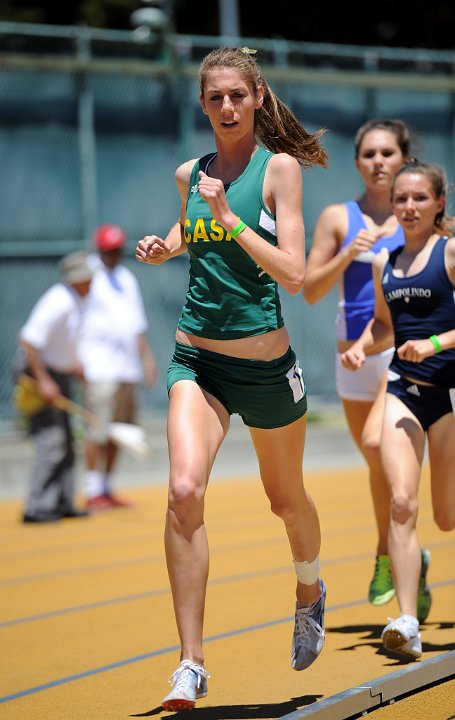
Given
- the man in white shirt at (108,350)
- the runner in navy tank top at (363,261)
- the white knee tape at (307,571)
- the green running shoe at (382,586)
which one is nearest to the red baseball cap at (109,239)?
the man in white shirt at (108,350)

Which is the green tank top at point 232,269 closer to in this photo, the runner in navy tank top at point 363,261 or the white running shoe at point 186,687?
the white running shoe at point 186,687

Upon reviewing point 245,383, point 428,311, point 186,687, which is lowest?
point 186,687

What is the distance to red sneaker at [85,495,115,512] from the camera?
12297mm

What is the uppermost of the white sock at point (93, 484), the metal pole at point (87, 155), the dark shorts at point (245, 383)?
the metal pole at point (87, 155)

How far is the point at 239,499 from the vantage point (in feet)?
42.2

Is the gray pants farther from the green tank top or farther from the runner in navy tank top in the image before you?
the green tank top

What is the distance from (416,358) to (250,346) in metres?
Answer: 1.10

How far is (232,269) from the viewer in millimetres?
5066

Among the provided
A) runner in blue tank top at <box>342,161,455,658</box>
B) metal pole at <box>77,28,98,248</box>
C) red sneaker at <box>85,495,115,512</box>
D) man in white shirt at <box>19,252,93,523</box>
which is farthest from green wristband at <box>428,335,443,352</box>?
metal pole at <box>77,28,98,248</box>

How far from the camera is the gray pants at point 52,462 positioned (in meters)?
11.7

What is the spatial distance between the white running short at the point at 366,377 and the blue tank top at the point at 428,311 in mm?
728

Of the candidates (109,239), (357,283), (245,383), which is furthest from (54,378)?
(245,383)

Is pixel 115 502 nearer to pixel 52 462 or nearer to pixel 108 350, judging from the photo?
pixel 52 462

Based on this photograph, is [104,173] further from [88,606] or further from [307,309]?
[88,606]
